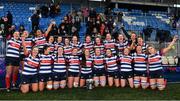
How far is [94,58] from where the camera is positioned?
1315cm

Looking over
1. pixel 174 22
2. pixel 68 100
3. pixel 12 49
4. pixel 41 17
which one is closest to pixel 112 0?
pixel 174 22

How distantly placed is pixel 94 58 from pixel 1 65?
2952 millimetres

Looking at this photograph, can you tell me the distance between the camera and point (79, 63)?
42.8 ft

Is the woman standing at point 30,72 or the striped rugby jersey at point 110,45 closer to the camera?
the woman standing at point 30,72

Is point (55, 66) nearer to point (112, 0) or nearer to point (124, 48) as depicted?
point (124, 48)

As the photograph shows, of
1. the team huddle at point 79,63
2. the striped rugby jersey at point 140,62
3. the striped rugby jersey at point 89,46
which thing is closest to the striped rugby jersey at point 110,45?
the team huddle at point 79,63

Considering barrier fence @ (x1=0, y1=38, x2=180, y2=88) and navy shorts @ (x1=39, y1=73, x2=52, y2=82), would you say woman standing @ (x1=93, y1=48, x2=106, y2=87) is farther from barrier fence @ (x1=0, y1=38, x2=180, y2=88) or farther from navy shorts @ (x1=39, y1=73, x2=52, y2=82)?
barrier fence @ (x1=0, y1=38, x2=180, y2=88)

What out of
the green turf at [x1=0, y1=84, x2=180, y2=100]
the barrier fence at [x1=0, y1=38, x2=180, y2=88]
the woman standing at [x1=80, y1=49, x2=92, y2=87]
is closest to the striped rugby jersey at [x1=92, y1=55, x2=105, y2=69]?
the woman standing at [x1=80, y1=49, x2=92, y2=87]

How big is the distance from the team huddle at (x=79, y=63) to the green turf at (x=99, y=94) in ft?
1.70

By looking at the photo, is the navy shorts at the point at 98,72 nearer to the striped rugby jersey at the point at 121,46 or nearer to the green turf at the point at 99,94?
the green turf at the point at 99,94

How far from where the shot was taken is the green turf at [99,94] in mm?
10727

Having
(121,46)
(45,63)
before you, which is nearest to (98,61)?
(121,46)

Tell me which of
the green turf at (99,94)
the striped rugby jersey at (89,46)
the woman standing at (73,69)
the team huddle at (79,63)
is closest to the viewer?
the green turf at (99,94)

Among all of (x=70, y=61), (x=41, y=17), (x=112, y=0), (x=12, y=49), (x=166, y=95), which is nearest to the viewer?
(x=166, y=95)
